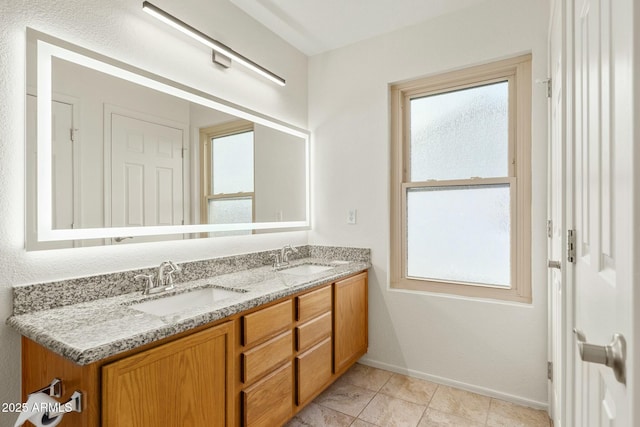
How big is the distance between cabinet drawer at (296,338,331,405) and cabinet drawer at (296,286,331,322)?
0.21m

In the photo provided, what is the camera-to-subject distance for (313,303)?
6.17 ft

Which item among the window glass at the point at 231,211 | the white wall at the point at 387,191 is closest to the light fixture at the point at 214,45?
the white wall at the point at 387,191

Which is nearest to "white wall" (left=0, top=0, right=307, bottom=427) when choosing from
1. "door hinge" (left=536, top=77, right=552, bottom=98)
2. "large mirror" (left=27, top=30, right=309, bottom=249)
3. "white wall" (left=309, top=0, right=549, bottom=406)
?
"large mirror" (left=27, top=30, right=309, bottom=249)

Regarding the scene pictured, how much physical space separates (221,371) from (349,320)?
3.73 feet

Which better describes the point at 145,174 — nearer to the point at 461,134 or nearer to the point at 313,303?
the point at 313,303

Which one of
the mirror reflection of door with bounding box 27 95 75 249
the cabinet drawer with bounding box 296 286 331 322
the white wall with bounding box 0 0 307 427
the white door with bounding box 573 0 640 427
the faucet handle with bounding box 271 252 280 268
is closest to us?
the white door with bounding box 573 0 640 427

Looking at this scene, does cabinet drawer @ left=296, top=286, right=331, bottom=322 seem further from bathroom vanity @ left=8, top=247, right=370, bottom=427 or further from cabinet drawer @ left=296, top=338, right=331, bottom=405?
cabinet drawer @ left=296, top=338, right=331, bottom=405

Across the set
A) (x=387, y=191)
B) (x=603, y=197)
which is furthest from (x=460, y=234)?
(x=603, y=197)

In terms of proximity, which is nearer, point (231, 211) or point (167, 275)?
point (167, 275)

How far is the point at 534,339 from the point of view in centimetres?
200

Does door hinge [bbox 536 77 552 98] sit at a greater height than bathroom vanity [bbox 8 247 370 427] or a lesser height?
greater

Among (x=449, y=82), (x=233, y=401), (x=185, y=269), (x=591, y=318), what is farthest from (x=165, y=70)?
(x=591, y=318)

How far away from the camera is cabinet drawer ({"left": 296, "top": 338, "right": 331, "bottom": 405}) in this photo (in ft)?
5.84

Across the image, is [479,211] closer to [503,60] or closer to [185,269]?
[503,60]
